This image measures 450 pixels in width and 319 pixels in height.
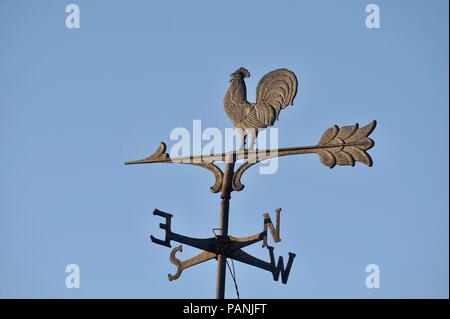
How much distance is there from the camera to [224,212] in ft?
19.9

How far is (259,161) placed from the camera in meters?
6.27

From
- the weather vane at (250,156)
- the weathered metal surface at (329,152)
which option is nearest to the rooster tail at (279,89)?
the weather vane at (250,156)

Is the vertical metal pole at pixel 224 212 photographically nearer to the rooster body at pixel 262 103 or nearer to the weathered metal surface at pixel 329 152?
the weathered metal surface at pixel 329 152

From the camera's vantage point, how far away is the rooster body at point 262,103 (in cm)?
663

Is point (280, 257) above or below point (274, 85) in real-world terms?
below

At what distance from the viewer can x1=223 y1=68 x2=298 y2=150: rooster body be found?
6633mm

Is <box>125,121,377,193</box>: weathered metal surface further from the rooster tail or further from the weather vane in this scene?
the rooster tail

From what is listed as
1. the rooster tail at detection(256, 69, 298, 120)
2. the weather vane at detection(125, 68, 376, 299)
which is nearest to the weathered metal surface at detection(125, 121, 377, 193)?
the weather vane at detection(125, 68, 376, 299)

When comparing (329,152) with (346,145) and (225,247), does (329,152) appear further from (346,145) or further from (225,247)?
(225,247)

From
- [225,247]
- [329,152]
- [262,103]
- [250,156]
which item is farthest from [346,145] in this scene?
[225,247]
